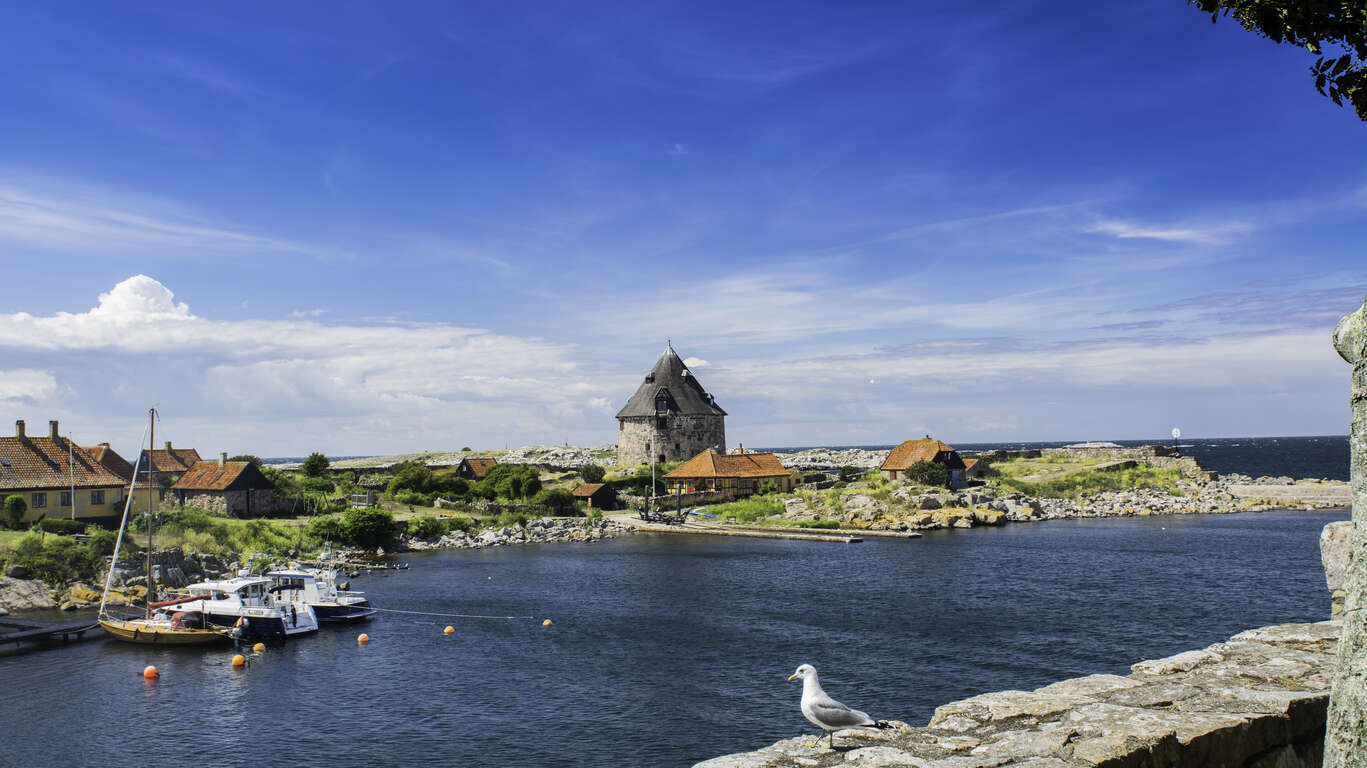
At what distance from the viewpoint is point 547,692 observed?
75.6 feet

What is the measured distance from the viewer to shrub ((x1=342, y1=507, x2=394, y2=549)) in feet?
170

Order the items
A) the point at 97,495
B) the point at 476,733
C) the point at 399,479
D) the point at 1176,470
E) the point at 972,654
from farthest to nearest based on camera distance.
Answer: the point at 1176,470 → the point at 399,479 → the point at 97,495 → the point at 972,654 → the point at 476,733

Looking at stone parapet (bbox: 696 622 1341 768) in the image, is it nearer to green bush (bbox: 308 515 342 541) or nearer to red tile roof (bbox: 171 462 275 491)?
green bush (bbox: 308 515 342 541)

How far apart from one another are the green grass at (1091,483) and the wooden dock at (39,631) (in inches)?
2825

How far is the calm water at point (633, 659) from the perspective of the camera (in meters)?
19.5

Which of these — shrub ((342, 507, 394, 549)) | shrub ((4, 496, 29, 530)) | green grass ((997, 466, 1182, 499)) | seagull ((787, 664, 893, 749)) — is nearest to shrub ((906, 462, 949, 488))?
green grass ((997, 466, 1182, 499))

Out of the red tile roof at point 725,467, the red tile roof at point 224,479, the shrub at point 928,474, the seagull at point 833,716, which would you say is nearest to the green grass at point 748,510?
the red tile roof at point 725,467

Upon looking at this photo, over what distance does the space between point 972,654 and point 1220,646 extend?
16.5m

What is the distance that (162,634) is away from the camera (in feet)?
98.4

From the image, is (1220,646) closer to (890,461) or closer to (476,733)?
(476,733)

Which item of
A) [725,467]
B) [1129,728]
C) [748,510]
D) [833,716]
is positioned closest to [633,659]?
[833,716]

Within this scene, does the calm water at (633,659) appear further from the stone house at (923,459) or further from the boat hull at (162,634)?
the stone house at (923,459)

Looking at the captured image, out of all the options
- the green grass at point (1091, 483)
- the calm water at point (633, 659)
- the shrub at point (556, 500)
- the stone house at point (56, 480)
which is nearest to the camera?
the calm water at point (633, 659)

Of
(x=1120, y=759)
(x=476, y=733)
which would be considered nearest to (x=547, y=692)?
(x=476, y=733)
